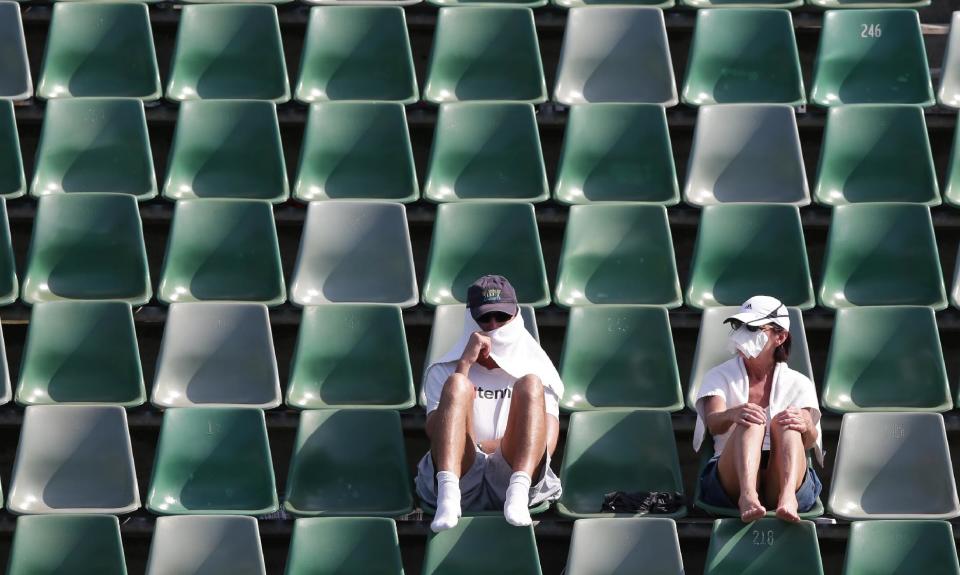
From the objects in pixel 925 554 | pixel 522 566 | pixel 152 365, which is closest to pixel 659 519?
pixel 522 566

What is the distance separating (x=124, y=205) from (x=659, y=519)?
209cm

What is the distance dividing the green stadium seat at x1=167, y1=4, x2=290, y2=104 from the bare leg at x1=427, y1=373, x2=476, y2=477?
200cm

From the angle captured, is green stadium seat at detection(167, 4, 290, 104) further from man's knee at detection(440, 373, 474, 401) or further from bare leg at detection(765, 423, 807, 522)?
bare leg at detection(765, 423, 807, 522)

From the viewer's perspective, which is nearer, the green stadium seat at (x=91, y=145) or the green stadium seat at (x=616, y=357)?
the green stadium seat at (x=616, y=357)

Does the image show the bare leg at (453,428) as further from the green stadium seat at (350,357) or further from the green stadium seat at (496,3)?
the green stadium seat at (496,3)

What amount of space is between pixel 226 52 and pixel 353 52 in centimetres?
45

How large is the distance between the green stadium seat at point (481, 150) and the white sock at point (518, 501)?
1.58 meters

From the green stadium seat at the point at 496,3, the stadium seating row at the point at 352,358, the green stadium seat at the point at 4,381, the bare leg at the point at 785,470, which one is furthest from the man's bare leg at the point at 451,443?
the green stadium seat at the point at 496,3

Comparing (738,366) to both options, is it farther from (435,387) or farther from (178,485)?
(178,485)

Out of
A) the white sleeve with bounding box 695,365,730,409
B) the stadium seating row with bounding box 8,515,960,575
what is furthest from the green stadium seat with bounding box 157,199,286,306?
the white sleeve with bounding box 695,365,730,409

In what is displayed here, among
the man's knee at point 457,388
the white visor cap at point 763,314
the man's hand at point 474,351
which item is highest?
the white visor cap at point 763,314

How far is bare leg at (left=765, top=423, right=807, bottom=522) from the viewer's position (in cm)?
498

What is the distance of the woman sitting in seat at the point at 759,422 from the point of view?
16.5ft

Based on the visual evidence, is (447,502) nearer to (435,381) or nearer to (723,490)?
(435,381)
